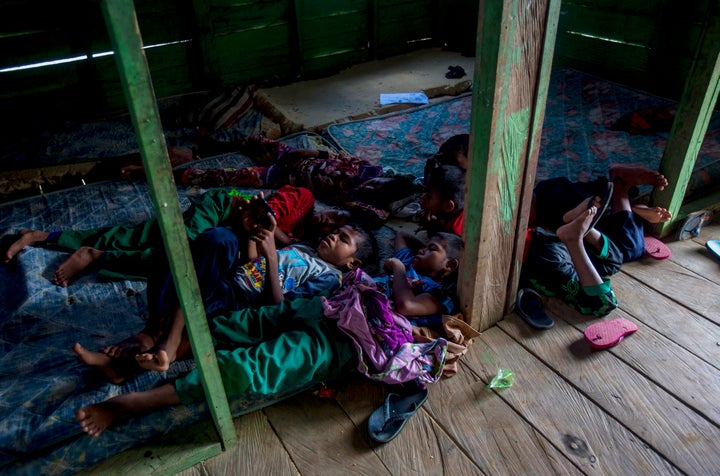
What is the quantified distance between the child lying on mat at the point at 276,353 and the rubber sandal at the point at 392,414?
89mm

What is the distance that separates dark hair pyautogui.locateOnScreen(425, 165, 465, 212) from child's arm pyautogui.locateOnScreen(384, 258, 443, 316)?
70cm

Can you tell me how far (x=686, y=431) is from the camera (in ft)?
6.38

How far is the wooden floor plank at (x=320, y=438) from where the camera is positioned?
6.20 ft

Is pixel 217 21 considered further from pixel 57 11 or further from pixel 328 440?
pixel 328 440

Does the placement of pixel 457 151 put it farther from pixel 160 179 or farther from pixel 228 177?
pixel 160 179

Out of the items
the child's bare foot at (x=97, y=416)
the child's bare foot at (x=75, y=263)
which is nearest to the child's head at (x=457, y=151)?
the child's bare foot at (x=75, y=263)

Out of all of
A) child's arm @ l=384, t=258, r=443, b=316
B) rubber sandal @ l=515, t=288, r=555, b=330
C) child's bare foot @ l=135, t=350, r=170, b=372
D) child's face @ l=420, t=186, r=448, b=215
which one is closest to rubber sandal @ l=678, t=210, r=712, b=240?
rubber sandal @ l=515, t=288, r=555, b=330

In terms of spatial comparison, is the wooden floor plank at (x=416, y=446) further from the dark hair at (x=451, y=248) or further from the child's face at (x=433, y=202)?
the child's face at (x=433, y=202)

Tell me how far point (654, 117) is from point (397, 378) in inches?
122

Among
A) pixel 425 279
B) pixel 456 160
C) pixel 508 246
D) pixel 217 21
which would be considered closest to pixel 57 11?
pixel 217 21

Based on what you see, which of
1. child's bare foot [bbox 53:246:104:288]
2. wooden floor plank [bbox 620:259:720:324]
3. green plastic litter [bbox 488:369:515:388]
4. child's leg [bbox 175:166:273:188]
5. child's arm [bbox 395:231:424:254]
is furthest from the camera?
child's leg [bbox 175:166:273:188]

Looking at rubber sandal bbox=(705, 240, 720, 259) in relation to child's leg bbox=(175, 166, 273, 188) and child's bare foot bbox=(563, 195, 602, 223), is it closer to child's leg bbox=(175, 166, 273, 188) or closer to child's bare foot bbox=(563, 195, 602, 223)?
child's bare foot bbox=(563, 195, 602, 223)

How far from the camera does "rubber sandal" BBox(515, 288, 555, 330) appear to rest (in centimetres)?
244

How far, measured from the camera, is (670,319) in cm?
244
